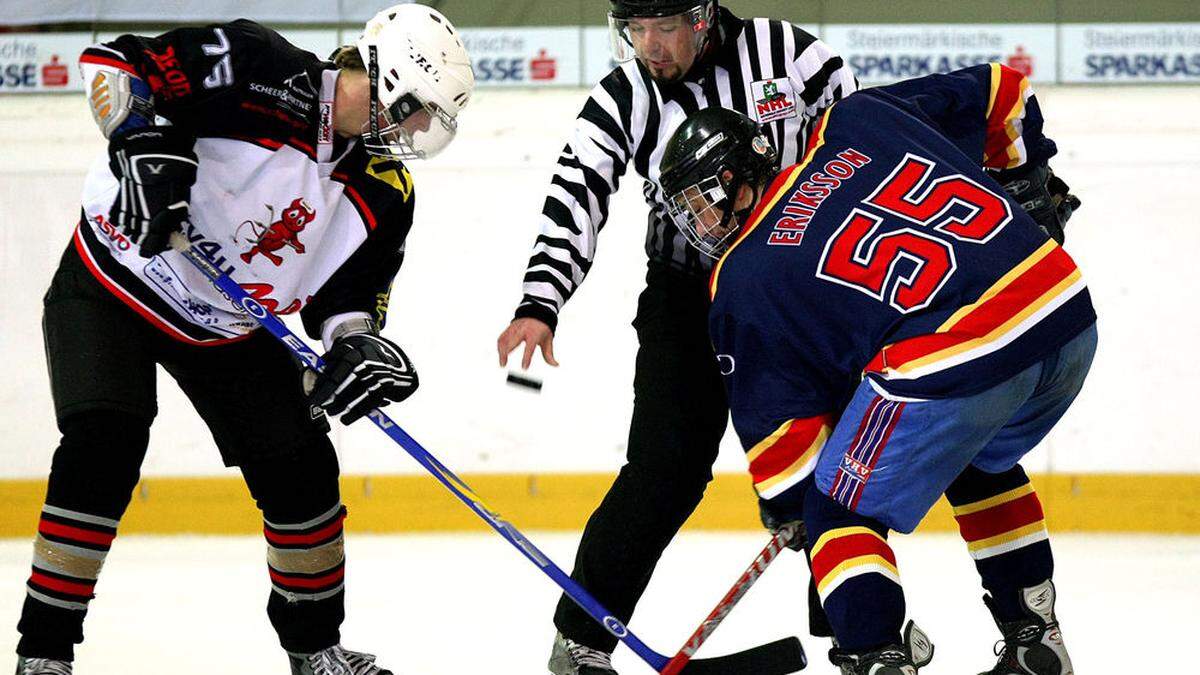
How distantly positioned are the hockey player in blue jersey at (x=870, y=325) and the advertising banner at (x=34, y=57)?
3.21 metres

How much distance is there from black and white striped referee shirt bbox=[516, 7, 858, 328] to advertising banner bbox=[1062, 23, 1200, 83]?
2430 mm

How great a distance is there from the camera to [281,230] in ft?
8.00

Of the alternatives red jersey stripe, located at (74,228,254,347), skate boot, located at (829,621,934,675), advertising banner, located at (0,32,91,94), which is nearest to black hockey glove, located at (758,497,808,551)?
skate boot, located at (829,621,934,675)

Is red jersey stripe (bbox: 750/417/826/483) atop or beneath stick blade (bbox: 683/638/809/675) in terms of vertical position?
atop

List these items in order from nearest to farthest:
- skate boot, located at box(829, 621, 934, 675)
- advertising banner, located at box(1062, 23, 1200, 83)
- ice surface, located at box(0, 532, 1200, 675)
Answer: skate boot, located at box(829, 621, 934, 675), ice surface, located at box(0, 532, 1200, 675), advertising banner, located at box(1062, 23, 1200, 83)

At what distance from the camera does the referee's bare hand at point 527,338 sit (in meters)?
2.43

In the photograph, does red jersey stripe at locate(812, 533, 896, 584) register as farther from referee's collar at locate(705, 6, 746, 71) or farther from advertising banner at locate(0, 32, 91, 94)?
advertising banner at locate(0, 32, 91, 94)

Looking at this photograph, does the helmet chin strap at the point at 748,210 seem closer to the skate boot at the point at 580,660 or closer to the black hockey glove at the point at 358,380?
the black hockey glove at the point at 358,380

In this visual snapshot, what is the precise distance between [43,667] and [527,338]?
0.95 metres

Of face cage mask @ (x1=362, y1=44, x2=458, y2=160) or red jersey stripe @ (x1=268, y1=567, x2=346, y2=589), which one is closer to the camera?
face cage mask @ (x1=362, y1=44, x2=458, y2=160)

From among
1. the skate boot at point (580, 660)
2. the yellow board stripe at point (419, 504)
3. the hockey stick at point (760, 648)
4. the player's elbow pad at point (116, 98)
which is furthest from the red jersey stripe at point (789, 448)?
the yellow board stripe at point (419, 504)

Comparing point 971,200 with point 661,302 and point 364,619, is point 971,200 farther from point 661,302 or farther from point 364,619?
point 364,619

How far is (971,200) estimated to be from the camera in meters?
2.08

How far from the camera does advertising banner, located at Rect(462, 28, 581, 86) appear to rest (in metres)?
4.72
